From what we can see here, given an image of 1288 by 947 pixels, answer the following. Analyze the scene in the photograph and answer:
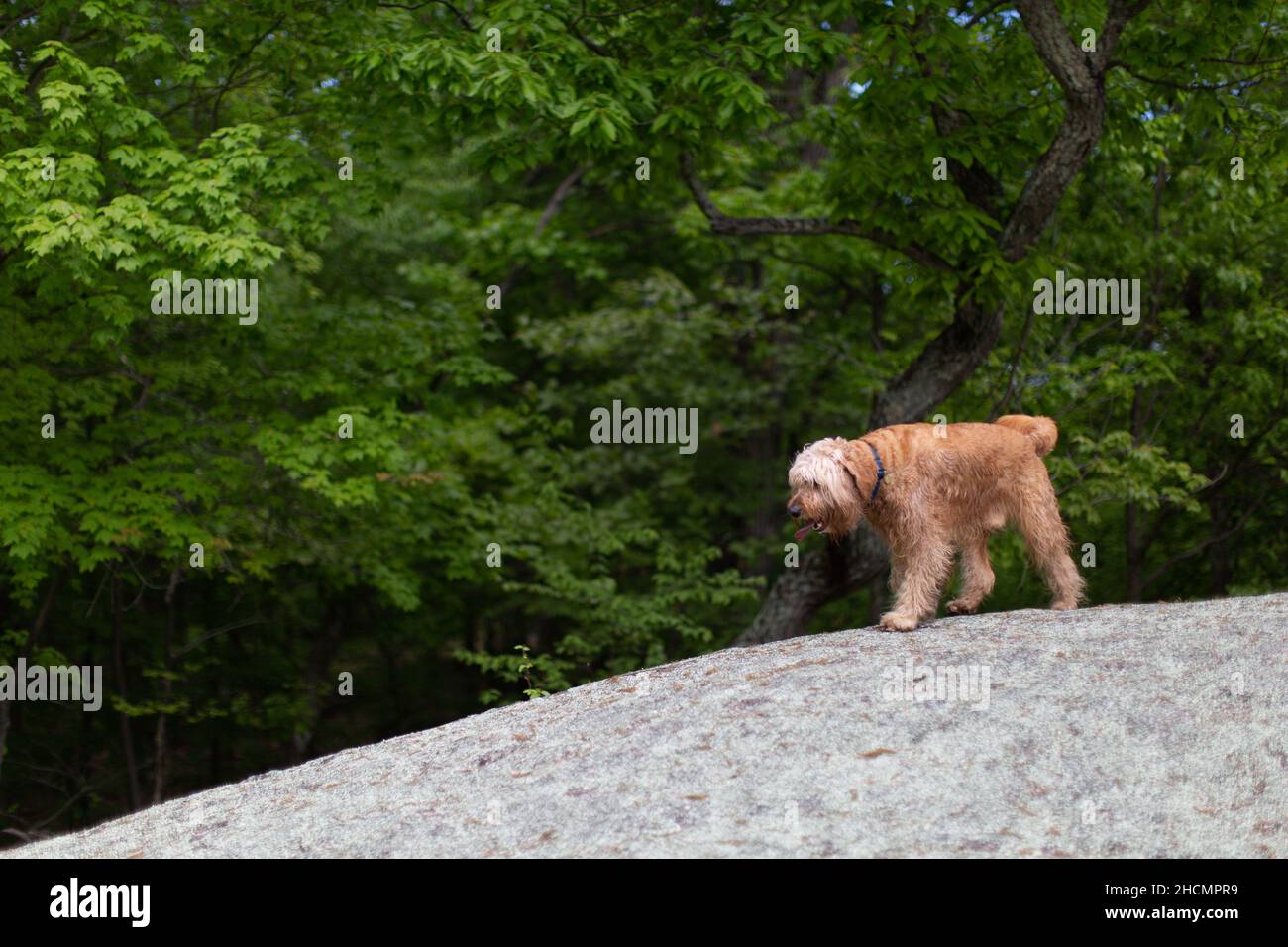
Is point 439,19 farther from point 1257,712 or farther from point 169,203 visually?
point 1257,712

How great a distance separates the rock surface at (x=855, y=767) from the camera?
604 centimetres

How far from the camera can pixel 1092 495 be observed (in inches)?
531

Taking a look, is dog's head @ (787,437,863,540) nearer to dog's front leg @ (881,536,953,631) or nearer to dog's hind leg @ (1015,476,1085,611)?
dog's front leg @ (881,536,953,631)

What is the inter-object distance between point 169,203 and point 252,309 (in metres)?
2.56

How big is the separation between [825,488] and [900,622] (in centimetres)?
108

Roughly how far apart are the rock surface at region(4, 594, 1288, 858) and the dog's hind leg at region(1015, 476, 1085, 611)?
0.71 metres

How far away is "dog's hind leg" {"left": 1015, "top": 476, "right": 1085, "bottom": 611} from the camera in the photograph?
8.82m

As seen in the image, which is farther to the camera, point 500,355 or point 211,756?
point 500,355

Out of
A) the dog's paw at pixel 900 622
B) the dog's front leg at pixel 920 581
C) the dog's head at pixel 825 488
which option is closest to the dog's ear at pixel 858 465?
the dog's head at pixel 825 488

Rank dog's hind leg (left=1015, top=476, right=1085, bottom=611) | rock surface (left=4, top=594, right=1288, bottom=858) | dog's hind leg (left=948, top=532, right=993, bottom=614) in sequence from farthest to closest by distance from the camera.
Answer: dog's hind leg (left=948, top=532, right=993, bottom=614) < dog's hind leg (left=1015, top=476, right=1085, bottom=611) < rock surface (left=4, top=594, right=1288, bottom=858)

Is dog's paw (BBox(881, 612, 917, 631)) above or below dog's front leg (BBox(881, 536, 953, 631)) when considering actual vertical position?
below

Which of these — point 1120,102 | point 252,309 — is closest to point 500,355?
point 252,309

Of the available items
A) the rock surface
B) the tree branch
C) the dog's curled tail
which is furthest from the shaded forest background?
the rock surface

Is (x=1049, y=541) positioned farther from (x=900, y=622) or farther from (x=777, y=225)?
(x=777, y=225)
